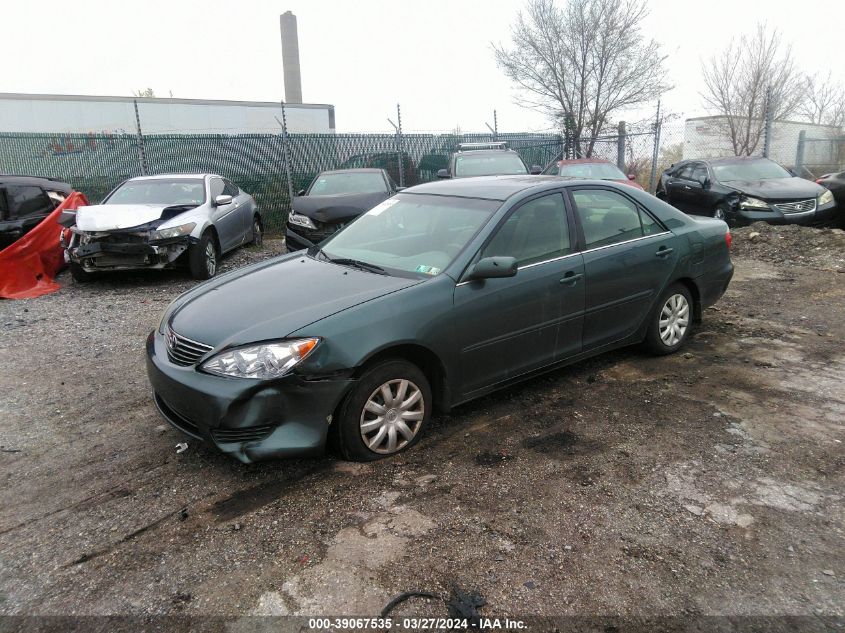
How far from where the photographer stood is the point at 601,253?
4.57 meters

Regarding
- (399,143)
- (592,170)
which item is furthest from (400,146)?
(592,170)

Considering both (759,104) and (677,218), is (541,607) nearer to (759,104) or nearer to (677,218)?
(677,218)

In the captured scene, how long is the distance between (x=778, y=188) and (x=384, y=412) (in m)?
10.7

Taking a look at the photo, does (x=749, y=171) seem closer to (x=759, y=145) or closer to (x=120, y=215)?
(x=120, y=215)

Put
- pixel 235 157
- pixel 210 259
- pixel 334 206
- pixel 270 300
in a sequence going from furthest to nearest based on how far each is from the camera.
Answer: pixel 235 157 → pixel 334 206 → pixel 210 259 → pixel 270 300

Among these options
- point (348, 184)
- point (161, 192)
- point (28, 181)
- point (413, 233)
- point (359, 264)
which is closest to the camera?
point (359, 264)

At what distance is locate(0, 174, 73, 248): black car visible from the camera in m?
8.63

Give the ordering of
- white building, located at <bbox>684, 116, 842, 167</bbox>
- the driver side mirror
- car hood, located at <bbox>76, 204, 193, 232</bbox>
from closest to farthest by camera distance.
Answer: the driver side mirror, car hood, located at <bbox>76, 204, 193, 232</bbox>, white building, located at <bbox>684, 116, 842, 167</bbox>

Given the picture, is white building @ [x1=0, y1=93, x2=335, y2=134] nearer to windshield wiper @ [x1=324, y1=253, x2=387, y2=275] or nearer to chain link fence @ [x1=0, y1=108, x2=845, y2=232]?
chain link fence @ [x1=0, y1=108, x2=845, y2=232]

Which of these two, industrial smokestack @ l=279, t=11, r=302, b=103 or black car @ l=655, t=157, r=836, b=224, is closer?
black car @ l=655, t=157, r=836, b=224

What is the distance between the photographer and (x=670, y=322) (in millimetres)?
5211

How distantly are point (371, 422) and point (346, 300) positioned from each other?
0.70 m

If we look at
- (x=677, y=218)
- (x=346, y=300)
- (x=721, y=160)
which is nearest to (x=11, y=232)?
(x=346, y=300)

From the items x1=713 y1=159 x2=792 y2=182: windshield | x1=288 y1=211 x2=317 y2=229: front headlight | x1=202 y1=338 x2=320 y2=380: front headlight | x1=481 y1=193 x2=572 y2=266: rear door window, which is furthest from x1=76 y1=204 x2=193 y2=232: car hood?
x1=713 y1=159 x2=792 y2=182: windshield
